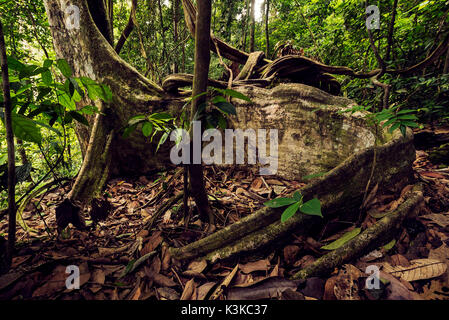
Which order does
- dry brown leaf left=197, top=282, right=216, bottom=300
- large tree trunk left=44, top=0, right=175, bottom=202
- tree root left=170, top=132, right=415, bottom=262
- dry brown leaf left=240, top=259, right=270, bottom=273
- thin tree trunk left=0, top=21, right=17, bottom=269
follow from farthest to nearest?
large tree trunk left=44, top=0, right=175, bottom=202 < tree root left=170, top=132, right=415, bottom=262 < dry brown leaf left=240, top=259, right=270, bottom=273 < dry brown leaf left=197, top=282, right=216, bottom=300 < thin tree trunk left=0, top=21, right=17, bottom=269

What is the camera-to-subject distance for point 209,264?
51.5 inches

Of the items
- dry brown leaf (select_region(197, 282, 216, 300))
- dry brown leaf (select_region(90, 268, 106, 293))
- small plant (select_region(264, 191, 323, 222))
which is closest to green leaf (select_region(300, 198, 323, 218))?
small plant (select_region(264, 191, 323, 222))

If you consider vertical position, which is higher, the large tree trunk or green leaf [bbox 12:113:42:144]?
the large tree trunk

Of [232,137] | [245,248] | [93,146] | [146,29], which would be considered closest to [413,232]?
[245,248]

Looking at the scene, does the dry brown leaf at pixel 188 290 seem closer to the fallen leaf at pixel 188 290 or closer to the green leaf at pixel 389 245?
the fallen leaf at pixel 188 290

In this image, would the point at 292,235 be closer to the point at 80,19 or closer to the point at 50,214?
the point at 50,214

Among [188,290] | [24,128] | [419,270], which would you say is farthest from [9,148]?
[419,270]

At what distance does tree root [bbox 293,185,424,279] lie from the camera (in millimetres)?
1139

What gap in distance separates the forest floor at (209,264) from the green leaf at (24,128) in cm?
70

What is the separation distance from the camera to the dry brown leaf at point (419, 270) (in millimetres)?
1007

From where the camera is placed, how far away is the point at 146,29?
16.2ft

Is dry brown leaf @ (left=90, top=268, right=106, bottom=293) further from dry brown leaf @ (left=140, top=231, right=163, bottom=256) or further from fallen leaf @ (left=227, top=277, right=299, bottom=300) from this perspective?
fallen leaf @ (left=227, top=277, right=299, bottom=300)

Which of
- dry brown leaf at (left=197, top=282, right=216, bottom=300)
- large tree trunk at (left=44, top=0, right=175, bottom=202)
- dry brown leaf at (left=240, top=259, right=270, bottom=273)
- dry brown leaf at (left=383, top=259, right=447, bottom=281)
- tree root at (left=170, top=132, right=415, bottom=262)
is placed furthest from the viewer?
large tree trunk at (left=44, top=0, right=175, bottom=202)

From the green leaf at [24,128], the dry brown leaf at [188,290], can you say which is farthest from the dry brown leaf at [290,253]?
the green leaf at [24,128]
